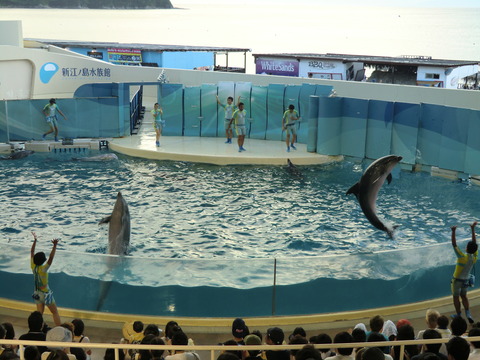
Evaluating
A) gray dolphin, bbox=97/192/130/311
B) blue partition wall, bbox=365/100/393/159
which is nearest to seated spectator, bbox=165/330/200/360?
gray dolphin, bbox=97/192/130/311

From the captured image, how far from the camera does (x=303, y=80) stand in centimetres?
2133

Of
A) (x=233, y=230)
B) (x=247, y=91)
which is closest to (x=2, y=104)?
(x=247, y=91)

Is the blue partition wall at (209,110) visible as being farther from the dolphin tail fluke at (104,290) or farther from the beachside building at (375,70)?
the dolphin tail fluke at (104,290)

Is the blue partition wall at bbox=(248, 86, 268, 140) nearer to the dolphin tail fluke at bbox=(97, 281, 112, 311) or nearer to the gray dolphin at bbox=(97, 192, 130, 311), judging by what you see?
the gray dolphin at bbox=(97, 192, 130, 311)

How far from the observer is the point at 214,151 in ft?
61.8

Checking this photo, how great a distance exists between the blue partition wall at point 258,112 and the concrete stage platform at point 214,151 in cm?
33

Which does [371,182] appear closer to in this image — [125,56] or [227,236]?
[227,236]

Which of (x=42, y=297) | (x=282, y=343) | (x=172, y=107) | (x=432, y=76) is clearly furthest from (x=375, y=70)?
(x=282, y=343)

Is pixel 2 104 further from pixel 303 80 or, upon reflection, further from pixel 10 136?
pixel 303 80

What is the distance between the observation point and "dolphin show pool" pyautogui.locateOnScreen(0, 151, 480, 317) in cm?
813

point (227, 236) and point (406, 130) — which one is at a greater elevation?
point (406, 130)

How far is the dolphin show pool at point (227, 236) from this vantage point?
26.7 feet

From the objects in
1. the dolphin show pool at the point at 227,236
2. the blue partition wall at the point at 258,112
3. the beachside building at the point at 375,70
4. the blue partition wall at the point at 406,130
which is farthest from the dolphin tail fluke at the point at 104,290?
the beachside building at the point at 375,70

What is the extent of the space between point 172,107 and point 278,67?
10.3 m
